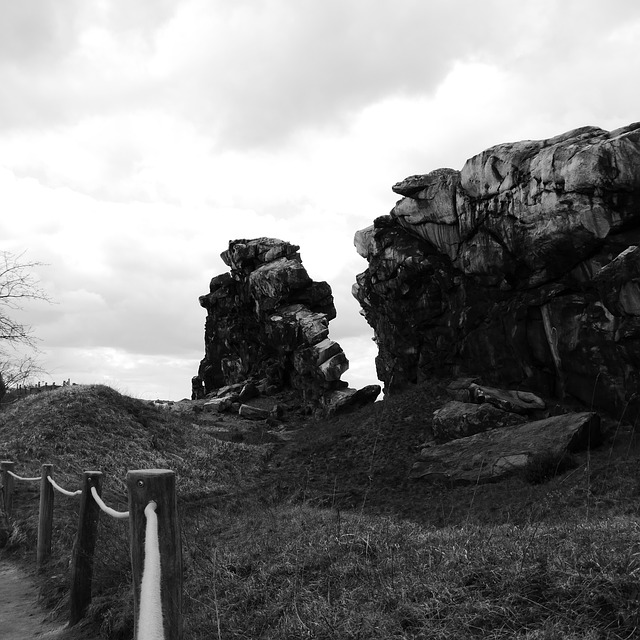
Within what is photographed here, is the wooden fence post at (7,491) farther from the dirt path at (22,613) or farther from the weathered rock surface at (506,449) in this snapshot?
the weathered rock surface at (506,449)

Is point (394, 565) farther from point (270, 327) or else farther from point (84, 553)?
point (270, 327)

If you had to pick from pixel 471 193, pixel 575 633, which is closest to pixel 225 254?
pixel 471 193

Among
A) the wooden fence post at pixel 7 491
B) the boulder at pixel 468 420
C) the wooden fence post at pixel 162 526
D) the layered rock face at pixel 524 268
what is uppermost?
the layered rock face at pixel 524 268

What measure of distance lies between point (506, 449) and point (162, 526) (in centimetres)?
1639

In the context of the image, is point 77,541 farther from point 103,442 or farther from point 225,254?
point 225,254

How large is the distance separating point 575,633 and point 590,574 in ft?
2.18

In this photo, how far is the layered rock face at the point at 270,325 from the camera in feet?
140

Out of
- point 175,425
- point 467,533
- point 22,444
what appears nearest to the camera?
point 467,533

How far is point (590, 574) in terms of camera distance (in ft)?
14.0

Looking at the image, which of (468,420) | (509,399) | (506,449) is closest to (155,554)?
(506,449)

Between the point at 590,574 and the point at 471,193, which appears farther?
the point at 471,193

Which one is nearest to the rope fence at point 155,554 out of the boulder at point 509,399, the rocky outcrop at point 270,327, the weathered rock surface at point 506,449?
the weathered rock surface at point 506,449

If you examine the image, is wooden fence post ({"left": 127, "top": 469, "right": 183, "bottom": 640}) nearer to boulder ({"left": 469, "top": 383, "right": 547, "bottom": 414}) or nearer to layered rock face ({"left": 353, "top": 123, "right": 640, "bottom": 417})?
layered rock face ({"left": 353, "top": 123, "right": 640, "bottom": 417})

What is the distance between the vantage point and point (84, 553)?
20.6ft
